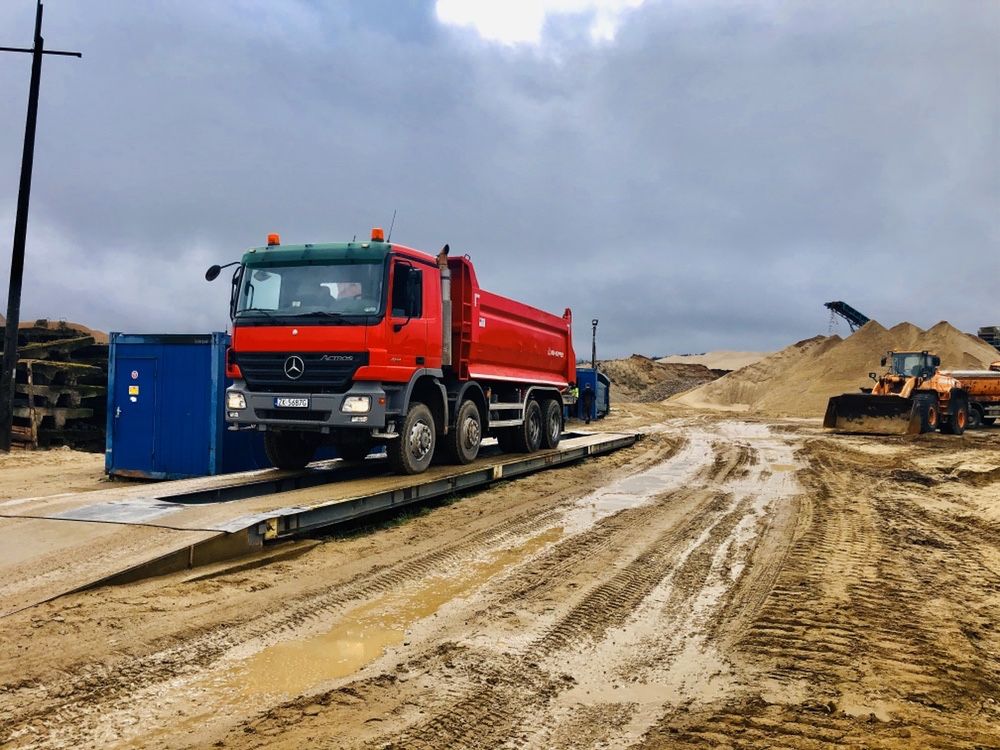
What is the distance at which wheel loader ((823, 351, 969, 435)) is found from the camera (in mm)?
20391

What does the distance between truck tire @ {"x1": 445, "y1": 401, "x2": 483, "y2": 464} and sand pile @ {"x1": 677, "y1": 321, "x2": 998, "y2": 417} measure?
30.9 meters

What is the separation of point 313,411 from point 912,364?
22246 mm

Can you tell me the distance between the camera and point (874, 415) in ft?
68.5

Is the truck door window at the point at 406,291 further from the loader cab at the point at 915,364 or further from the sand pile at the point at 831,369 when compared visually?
the sand pile at the point at 831,369

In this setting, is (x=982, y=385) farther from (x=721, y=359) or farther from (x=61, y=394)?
(x=721, y=359)

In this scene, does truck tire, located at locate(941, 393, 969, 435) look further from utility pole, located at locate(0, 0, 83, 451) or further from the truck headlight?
utility pole, located at locate(0, 0, 83, 451)

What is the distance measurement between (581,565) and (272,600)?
7.97 ft

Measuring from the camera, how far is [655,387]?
61.6m

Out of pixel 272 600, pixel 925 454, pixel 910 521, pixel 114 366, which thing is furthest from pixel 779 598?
pixel 925 454

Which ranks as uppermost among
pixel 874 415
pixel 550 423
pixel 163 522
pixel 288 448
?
pixel 874 415

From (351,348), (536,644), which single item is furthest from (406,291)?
(536,644)

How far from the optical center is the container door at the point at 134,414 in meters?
10.9

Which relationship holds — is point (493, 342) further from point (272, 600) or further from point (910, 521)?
point (272, 600)

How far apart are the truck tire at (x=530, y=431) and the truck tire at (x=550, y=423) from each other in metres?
0.12
